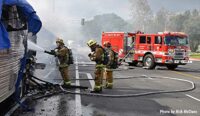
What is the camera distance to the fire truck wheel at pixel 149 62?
25.5 metres

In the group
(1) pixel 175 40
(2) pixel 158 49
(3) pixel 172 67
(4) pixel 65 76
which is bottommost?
(3) pixel 172 67

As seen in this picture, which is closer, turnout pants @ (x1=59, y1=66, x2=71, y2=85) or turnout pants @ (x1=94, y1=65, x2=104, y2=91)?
turnout pants @ (x1=94, y1=65, x2=104, y2=91)

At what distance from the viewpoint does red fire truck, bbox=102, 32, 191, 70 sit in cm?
2475

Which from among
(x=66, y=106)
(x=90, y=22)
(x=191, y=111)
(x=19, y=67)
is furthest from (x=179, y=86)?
(x=90, y=22)

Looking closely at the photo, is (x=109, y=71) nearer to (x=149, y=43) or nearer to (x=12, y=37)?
(x=12, y=37)

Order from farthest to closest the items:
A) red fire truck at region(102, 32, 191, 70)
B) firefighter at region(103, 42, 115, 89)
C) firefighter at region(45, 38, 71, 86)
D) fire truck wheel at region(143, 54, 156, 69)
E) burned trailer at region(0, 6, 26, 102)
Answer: fire truck wheel at region(143, 54, 156, 69)
red fire truck at region(102, 32, 191, 70)
firefighter at region(103, 42, 115, 89)
firefighter at region(45, 38, 71, 86)
burned trailer at region(0, 6, 26, 102)

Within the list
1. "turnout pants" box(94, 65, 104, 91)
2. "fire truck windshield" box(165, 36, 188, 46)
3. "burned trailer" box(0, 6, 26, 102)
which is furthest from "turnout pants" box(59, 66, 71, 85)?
"fire truck windshield" box(165, 36, 188, 46)

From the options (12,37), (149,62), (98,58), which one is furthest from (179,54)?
(12,37)

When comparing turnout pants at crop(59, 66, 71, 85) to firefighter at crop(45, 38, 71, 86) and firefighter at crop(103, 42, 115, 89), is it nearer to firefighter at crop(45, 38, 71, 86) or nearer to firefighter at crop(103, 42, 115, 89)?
firefighter at crop(45, 38, 71, 86)

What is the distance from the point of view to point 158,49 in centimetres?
2516

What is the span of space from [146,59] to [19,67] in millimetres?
17178

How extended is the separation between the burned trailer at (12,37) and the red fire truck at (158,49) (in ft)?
53.1

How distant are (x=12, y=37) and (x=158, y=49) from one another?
17.9 metres

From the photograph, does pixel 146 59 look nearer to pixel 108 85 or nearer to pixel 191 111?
pixel 108 85
